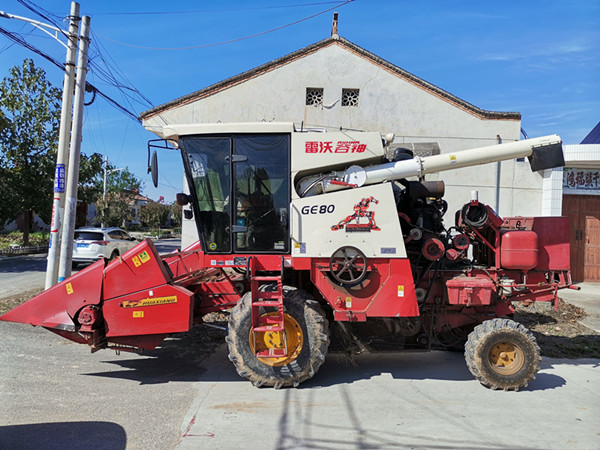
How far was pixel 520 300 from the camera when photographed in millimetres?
5547

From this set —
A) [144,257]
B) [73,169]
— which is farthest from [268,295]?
[73,169]

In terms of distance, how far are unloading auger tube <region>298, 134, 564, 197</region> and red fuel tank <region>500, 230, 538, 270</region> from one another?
0.90m

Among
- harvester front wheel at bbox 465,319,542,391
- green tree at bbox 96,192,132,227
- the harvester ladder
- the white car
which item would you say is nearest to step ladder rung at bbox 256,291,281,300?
the harvester ladder

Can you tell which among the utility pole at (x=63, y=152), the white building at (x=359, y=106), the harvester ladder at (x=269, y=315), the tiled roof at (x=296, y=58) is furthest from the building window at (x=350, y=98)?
the harvester ladder at (x=269, y=315)

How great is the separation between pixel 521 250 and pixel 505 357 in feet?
4.38

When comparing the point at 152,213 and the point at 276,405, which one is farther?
the point at 152,213

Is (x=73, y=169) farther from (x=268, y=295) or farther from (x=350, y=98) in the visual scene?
(x=350, y=98)

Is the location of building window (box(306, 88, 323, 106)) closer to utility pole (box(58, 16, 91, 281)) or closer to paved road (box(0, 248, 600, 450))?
utility pole (box(58, 16, 91, 281))

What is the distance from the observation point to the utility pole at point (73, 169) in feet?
25.8

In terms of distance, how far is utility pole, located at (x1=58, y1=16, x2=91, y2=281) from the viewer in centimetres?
788

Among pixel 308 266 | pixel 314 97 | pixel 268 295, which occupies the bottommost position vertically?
pixel 268 295

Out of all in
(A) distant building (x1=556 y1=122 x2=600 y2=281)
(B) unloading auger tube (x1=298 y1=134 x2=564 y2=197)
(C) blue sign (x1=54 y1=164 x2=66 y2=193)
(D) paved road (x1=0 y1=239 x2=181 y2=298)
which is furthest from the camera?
(A) distant building (x1=556 y1=122 x2=600 y2=281)

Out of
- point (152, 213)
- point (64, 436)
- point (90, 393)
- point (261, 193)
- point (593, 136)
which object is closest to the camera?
point (64, 436)

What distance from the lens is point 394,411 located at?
4.32 metres
